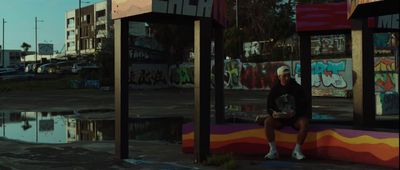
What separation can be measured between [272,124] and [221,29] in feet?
7.74

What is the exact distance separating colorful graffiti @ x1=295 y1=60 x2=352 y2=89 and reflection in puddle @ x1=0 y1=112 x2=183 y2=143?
56.2 ft

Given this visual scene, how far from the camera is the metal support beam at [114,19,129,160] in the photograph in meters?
9.66

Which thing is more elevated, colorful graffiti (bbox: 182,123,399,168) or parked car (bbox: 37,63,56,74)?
parked car (bbox: 37,63,56,74)

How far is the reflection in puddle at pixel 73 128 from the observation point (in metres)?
14.1

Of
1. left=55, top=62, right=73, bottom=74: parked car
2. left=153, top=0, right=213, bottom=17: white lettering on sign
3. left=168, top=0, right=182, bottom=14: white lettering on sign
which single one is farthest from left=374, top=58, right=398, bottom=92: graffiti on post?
left=55, top=62, right=73, bottom=74: parked car

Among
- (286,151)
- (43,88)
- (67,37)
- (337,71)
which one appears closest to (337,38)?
(337,71)

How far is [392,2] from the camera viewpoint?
7891 mm

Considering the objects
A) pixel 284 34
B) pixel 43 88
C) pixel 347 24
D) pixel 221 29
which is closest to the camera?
pixel 221 29

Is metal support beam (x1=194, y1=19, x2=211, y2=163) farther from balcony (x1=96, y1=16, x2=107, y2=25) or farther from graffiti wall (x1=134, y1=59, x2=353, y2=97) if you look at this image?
balcony (x1=96, y1=16, x2=107, y2=25)

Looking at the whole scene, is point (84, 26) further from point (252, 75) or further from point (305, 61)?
point (305, 61)

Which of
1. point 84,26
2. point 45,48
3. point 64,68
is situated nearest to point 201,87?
point 64,68

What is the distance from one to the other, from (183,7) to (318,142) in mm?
3002

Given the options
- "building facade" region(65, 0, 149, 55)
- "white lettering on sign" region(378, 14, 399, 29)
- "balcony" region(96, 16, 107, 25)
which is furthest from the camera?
"building facade" region(65, 0, 149, 55)

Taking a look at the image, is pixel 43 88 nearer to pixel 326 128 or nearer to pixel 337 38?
pixel 337 38
